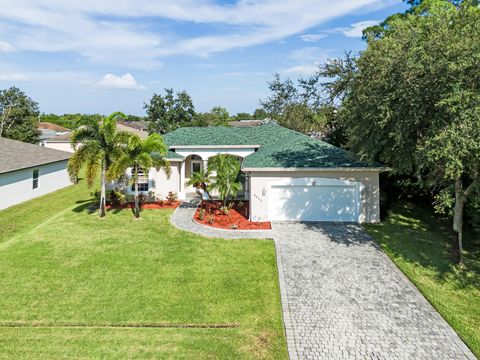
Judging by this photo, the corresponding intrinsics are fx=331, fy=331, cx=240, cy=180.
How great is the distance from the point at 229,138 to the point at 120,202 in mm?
8349

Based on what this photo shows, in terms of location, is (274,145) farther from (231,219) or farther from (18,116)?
(18,116)

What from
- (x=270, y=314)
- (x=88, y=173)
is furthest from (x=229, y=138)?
(x=270, y=314)

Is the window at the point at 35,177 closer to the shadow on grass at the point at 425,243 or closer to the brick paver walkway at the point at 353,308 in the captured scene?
the brick paver walkway at the point at 353,308

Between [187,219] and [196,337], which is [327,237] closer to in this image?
[187,219]

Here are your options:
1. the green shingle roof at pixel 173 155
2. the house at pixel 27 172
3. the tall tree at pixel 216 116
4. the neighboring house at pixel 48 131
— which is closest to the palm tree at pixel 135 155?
the green shingle roof at pixel 173 155

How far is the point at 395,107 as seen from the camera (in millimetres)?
12273

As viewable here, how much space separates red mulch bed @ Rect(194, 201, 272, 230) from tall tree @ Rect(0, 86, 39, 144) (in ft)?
113

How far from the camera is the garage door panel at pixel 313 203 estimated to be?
17094mm

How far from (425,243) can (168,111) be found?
3657 centimetres

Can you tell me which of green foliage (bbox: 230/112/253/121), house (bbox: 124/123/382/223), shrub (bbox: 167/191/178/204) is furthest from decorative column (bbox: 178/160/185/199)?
green foliage (bbox: 230/112/253/121)

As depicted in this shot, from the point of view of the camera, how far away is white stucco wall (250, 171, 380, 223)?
55.5ft

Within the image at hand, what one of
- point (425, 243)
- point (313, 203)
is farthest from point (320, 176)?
point (425, 243)

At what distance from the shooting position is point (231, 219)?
1773 cm

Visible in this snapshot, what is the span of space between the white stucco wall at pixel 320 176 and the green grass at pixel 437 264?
925mm
